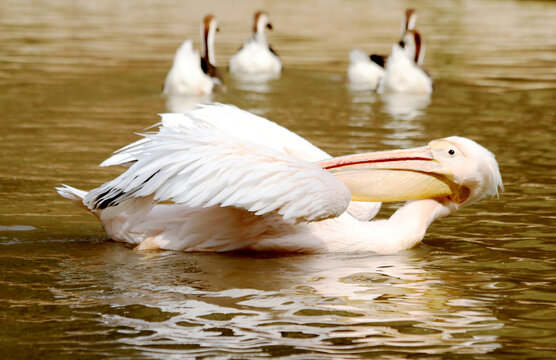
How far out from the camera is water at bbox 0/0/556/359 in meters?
3.64

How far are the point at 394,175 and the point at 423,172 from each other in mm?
163

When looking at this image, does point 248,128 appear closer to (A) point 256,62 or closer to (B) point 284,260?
(B) point 284,260

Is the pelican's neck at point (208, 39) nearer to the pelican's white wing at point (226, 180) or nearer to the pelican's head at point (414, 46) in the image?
the pelican's head at point (414, 46)

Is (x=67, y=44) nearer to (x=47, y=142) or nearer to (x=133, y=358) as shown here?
(x=47, y=142)

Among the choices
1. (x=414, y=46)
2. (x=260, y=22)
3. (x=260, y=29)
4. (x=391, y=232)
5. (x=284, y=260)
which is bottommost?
(x=284, y=260)

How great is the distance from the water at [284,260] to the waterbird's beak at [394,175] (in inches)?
11.9

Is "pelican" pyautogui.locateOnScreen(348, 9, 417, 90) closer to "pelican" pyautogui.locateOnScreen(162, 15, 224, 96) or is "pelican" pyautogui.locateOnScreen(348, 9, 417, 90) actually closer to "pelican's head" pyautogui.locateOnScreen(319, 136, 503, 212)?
"pelican" pyautogui.locateOnScreen(162, 15, 224, 96)

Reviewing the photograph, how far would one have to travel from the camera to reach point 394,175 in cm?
500

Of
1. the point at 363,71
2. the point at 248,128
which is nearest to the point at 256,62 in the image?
the point at 363,71

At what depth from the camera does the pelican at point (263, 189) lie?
174 inches

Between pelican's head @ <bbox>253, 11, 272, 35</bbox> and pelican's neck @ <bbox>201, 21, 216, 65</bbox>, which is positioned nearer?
pelican's neck @ <bbox>201, 21, 216, 65</bbox>

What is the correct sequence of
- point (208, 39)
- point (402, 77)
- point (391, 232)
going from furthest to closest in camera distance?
point (208, 39), point (402, 77), point (391, 232)

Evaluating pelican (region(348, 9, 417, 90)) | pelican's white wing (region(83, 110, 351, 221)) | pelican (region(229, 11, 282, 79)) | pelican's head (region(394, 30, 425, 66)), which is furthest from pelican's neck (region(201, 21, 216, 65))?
pelican's white wing (region(83, 110, 351, 221))

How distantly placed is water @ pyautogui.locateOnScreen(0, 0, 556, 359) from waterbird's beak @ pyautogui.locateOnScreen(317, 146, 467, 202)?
0.99ft
